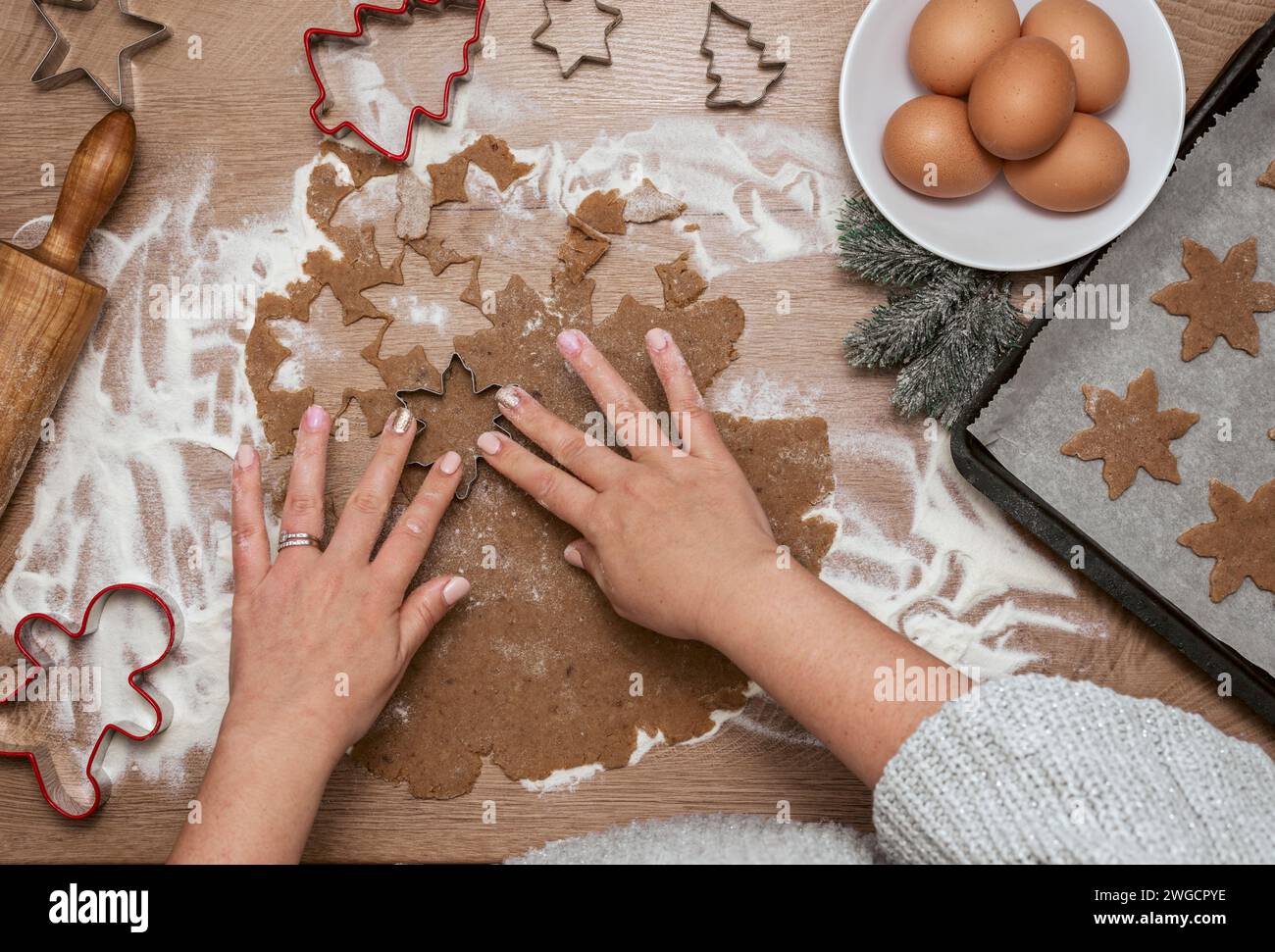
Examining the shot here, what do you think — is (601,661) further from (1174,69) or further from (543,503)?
(1174,69)

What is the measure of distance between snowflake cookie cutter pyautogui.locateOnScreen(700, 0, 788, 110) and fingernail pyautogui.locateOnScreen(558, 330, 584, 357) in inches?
12.3

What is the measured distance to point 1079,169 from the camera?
2.97 feet

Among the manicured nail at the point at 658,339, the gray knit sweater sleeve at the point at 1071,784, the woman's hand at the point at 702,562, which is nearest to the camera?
the gray knit sweater sleeve at the point at 1071,784

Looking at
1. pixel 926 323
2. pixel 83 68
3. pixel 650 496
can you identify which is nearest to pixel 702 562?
pixel 650 496

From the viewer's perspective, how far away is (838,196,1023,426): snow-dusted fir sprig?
955 millimetres

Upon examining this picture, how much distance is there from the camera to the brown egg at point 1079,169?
90 centimetres

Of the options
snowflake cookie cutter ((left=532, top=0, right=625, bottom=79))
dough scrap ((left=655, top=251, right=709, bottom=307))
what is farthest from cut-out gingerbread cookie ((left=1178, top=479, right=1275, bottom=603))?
snowflake cookie cutter ((left=532, top=0, right=625, bottom=79))

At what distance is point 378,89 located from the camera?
102cm

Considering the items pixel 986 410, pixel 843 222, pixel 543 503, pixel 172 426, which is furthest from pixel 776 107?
pixel 172 426

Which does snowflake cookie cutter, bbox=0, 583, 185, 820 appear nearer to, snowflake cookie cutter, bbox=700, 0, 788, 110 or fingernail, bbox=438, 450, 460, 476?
fingernail, bbox=438, 450, 460, 476

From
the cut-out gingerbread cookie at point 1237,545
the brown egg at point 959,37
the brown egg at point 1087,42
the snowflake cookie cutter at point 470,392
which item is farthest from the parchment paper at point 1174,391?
the snowflake cookie cutter at point 470,392

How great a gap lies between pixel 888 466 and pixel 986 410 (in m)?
0.12

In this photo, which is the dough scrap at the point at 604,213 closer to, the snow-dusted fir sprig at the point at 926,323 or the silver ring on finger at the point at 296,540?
the snow-dusted fir sprig at the point at 926,323

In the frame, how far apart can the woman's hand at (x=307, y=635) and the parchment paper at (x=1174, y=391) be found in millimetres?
616
